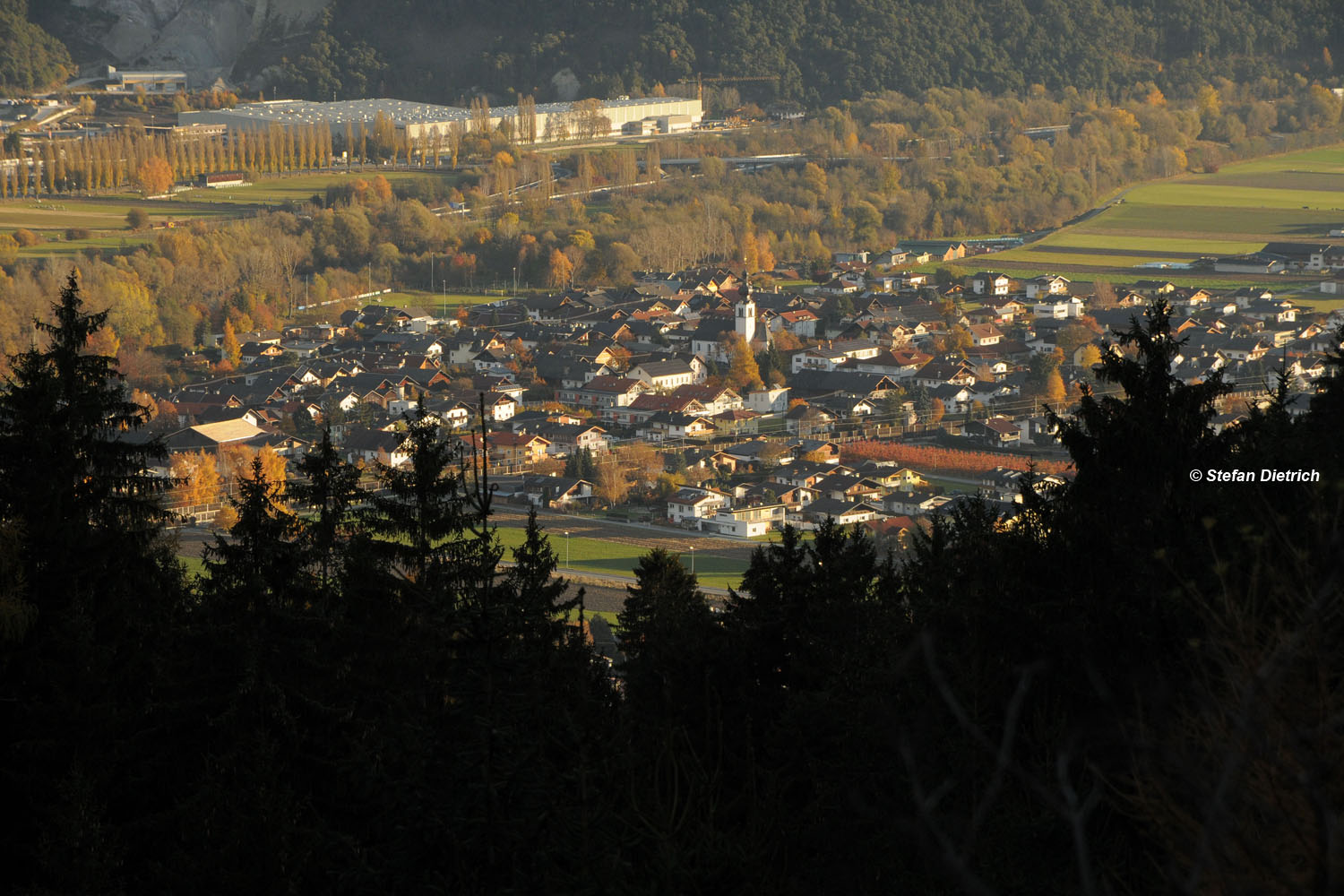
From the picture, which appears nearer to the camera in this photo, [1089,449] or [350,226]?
[1089,449]

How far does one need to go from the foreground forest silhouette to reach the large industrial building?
21791mm

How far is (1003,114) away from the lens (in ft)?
88.3

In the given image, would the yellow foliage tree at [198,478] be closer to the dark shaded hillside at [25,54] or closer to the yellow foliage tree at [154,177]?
the yellow foliage tree at [154,177]

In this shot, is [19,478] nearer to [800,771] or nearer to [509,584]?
[509,584]

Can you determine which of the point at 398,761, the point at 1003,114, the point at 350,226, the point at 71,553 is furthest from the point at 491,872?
the point at 1003,114

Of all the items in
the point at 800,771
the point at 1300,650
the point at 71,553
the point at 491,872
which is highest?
the point at 1300,650

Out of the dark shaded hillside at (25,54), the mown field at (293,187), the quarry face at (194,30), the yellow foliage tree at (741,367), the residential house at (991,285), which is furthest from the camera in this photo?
the quarry face at (194,30)

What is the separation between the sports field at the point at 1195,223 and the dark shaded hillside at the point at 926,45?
5647 millimetres

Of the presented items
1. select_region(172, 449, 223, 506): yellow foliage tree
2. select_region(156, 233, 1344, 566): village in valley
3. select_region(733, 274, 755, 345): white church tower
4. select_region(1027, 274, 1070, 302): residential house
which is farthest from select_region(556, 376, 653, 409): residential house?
select_region(1027, 274, 1070, 302): residential house

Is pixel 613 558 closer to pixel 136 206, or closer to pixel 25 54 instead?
pixel 136 206

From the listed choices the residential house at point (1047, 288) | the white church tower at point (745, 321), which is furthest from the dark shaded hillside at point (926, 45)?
the white church tower at point (745, 321)

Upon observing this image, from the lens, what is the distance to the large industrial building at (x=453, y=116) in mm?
25156

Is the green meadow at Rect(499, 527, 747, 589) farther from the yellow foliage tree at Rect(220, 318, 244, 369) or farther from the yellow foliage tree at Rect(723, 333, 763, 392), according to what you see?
the yellow foliage tree at Rect(220, 318, 244, 369)

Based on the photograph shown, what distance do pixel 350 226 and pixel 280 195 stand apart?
2793 mm
